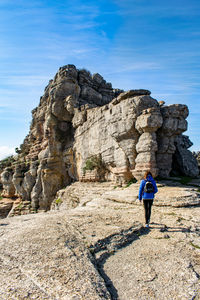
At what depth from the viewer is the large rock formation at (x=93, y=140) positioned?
10977 mm

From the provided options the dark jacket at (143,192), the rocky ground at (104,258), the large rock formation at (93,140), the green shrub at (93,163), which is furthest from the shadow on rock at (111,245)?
the green shrub at (93,163)

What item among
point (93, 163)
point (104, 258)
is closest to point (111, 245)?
point (104, 258)

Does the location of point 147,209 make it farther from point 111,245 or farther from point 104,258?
point 104,258

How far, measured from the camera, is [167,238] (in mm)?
5066

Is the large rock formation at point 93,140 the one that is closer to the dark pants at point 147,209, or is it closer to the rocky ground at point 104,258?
the dark pants at point 147,209

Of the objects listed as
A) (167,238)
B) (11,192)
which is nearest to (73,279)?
(167,238)

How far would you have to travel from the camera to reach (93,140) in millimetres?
15164

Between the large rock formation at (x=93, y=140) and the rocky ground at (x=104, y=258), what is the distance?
5.02 metres

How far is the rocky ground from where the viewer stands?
3092 mm

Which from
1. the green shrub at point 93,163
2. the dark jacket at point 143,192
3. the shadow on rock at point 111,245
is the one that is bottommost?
the shadow on rock at point 111,245

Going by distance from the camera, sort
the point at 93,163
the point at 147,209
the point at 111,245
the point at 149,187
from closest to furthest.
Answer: the point at 111,245, the point at 147,209, the point at 149,187, the point at 93,163

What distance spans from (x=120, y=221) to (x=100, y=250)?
6.30 feet

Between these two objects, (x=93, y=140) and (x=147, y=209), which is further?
(x=93, y=140)

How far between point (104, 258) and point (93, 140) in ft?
37.3
